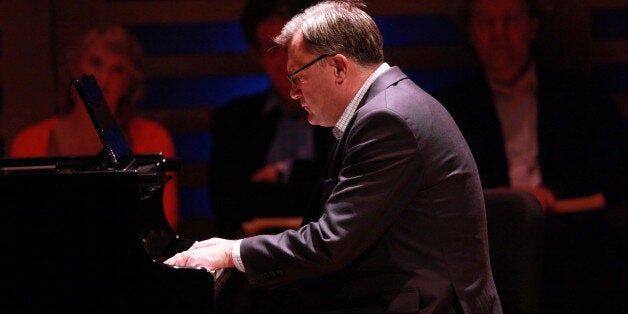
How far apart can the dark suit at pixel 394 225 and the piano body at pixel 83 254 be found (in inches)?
9.0

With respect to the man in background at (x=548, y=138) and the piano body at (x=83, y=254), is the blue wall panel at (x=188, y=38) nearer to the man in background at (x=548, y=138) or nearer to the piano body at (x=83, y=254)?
the man in background at (x=548, y=138)

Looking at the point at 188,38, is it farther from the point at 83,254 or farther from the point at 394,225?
the point at 394,225

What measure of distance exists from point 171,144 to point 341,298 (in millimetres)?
2223

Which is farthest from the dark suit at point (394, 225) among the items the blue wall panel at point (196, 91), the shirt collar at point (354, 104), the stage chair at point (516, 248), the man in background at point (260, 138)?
the blue wall panel at point (196, 91)

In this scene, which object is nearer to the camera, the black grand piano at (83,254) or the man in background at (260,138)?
the black grand piano at (83,254)

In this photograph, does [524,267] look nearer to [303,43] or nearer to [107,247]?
[303,43]

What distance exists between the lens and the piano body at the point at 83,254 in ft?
8.09

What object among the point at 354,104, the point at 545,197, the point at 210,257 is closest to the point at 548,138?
the point at 545,197

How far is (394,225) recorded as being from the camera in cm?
245

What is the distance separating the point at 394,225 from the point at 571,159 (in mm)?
2137

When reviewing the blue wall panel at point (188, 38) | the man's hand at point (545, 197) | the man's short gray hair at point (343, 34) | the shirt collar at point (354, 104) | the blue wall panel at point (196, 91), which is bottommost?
the man's hand at point (545, 197)

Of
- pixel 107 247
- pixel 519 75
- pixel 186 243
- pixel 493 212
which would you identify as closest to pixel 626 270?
pixel 519 75

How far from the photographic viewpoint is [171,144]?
4570mm

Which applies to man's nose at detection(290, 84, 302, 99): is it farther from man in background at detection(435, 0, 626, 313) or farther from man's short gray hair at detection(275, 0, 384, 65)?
man in background at detection(435, 0, 626, 313)
